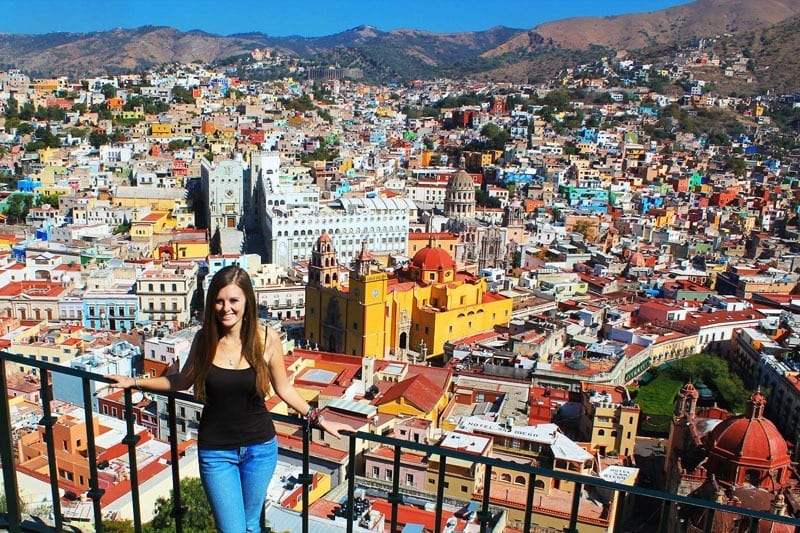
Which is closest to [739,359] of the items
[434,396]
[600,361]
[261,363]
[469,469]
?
[600,361]

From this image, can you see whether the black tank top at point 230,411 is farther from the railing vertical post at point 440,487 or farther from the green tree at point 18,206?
the green tree at point 18,206

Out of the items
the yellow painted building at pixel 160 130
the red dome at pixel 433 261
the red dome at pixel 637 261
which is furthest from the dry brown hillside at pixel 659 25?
the red dome at pixel 433 261

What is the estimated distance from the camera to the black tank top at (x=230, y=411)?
7.98ft

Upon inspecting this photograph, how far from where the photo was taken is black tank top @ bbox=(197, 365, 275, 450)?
7.98 ft

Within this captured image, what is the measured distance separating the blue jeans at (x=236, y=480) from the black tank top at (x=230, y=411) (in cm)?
4

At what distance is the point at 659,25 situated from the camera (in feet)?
414

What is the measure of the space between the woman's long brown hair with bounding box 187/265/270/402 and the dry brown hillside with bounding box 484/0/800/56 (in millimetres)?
126344

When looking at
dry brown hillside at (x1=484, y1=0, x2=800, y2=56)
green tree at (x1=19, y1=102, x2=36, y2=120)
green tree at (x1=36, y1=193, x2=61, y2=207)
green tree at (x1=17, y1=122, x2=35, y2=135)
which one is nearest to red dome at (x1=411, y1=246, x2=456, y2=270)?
green tree at (x1=36, y1=193, x2=61, y2=207)

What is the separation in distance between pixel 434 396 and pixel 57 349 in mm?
8266

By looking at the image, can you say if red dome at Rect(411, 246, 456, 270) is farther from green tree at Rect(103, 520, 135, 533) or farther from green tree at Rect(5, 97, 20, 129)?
green tree at Rect(5, 97, 20, 129)

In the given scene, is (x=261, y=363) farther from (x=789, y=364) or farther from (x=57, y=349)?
(x=789, y=364)

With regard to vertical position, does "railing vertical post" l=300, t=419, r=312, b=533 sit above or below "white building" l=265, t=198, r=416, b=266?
above

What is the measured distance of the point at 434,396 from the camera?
14.8 m

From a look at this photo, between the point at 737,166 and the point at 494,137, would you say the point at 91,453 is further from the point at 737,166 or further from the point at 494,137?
the point at 737,166
